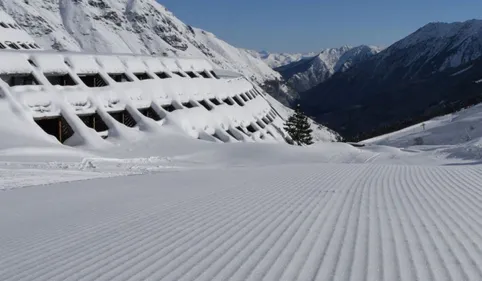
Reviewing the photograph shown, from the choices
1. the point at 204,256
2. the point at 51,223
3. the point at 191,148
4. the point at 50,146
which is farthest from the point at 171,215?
the point at 191,148

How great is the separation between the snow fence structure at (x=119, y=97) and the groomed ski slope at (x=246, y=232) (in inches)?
509

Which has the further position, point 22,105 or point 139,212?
point 22,105

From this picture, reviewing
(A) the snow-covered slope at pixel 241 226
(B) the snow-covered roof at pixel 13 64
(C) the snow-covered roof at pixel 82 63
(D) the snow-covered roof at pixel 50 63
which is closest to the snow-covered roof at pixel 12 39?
(C) the snow-covered roof at pixel 82 63

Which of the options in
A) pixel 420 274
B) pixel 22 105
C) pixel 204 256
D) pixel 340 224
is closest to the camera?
pixel 420 274

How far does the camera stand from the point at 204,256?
6.75 meters

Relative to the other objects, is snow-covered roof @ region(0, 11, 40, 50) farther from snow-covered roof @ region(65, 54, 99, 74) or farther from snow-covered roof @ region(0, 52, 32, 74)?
snow-covered roof @ region(0, 52, 32, 74)

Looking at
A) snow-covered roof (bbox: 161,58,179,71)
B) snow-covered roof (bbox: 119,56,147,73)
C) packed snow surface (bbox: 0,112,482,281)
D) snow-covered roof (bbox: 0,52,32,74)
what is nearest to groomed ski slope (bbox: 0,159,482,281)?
packed snow surface (bbox: 0,112,482,281)

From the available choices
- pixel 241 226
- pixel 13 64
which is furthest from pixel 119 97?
pixel 241 226

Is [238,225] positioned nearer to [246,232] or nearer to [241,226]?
[241,226]

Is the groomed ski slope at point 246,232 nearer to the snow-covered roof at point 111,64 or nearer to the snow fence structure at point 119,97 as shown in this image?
the snow fence structure at point 119,97

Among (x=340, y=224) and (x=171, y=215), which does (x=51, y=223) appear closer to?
(x=171, y=215)

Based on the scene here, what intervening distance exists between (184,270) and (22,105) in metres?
22.3

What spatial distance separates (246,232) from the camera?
8.16m

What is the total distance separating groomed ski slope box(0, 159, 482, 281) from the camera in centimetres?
614
